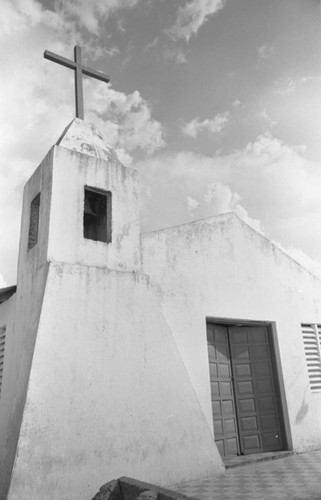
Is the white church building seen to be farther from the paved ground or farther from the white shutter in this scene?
the paved ground

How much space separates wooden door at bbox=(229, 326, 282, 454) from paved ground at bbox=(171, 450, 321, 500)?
0.62 meters

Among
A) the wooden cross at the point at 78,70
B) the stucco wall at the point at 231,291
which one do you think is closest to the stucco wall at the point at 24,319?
the wooden cross at the point at 78,70

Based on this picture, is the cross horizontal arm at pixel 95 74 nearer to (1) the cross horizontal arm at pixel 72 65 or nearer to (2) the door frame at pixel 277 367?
(1) the cross horizontal arm at pixel 72 65

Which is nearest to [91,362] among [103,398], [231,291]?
[103,398]

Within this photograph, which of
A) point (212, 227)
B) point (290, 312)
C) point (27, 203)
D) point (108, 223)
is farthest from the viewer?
point (290, 312)

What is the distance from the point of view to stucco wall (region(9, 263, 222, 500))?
13.8 ft

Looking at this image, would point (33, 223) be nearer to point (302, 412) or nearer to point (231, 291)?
point (231, 291)

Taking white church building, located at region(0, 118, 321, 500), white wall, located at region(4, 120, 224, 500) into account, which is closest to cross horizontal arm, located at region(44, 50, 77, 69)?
white church building, located at region(0, 118, 321, 500)

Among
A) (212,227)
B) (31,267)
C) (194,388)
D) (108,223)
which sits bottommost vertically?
(194,388)

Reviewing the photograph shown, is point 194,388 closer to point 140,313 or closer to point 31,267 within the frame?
point 140,313

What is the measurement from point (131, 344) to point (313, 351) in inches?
186

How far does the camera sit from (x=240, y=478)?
517 centimetres

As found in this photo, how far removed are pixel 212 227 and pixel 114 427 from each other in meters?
3.99

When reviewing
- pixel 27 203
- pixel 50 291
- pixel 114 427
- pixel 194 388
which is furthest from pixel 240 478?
pixel 27 203
